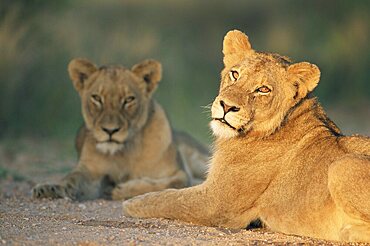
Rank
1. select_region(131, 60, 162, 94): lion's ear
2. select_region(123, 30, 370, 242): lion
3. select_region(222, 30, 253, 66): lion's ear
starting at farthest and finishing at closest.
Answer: select_region(131, 60, 162, 94): lion's ear → select_region(222, 30, 253, 66): lion's ear → select_region(123, 30, 370, 242): lion

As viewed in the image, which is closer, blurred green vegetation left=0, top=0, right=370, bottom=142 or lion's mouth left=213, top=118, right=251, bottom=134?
lion's mouth left=213, top=118, right=251, bottom=134

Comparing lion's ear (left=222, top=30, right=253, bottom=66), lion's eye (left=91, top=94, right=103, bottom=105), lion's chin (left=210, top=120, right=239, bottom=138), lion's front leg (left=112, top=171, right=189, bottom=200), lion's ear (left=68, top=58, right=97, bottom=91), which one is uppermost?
lion's ear (left=222, top=30, right=253, bottom=66)

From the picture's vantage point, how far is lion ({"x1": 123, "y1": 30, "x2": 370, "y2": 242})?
5.93 meters

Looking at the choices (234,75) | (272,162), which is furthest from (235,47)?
(272,162)

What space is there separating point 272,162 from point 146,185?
2370 millimetres

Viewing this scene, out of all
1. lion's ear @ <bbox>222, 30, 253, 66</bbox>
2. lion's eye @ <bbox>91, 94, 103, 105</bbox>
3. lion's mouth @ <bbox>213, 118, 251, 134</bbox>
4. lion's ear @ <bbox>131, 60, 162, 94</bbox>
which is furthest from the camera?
lion's ear @ <bbox>131, 60, 162, 94</bbox>

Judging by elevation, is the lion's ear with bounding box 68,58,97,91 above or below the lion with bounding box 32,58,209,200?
above

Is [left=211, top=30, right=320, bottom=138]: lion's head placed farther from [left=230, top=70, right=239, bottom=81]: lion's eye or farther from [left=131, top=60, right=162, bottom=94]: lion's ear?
[left=131, top=60, right=162, bottom=94]: lion's ear

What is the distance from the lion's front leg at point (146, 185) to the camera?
27.5 ft

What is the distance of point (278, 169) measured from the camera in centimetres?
634

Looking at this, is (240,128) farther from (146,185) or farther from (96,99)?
(96,99)

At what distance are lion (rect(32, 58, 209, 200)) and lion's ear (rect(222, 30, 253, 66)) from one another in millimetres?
1947

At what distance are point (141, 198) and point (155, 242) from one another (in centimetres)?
135

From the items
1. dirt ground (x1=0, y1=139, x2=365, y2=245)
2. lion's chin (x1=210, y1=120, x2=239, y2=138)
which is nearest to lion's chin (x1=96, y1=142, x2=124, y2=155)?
dirt ground (x1=0, y1=139, x2=365, y2=245)
